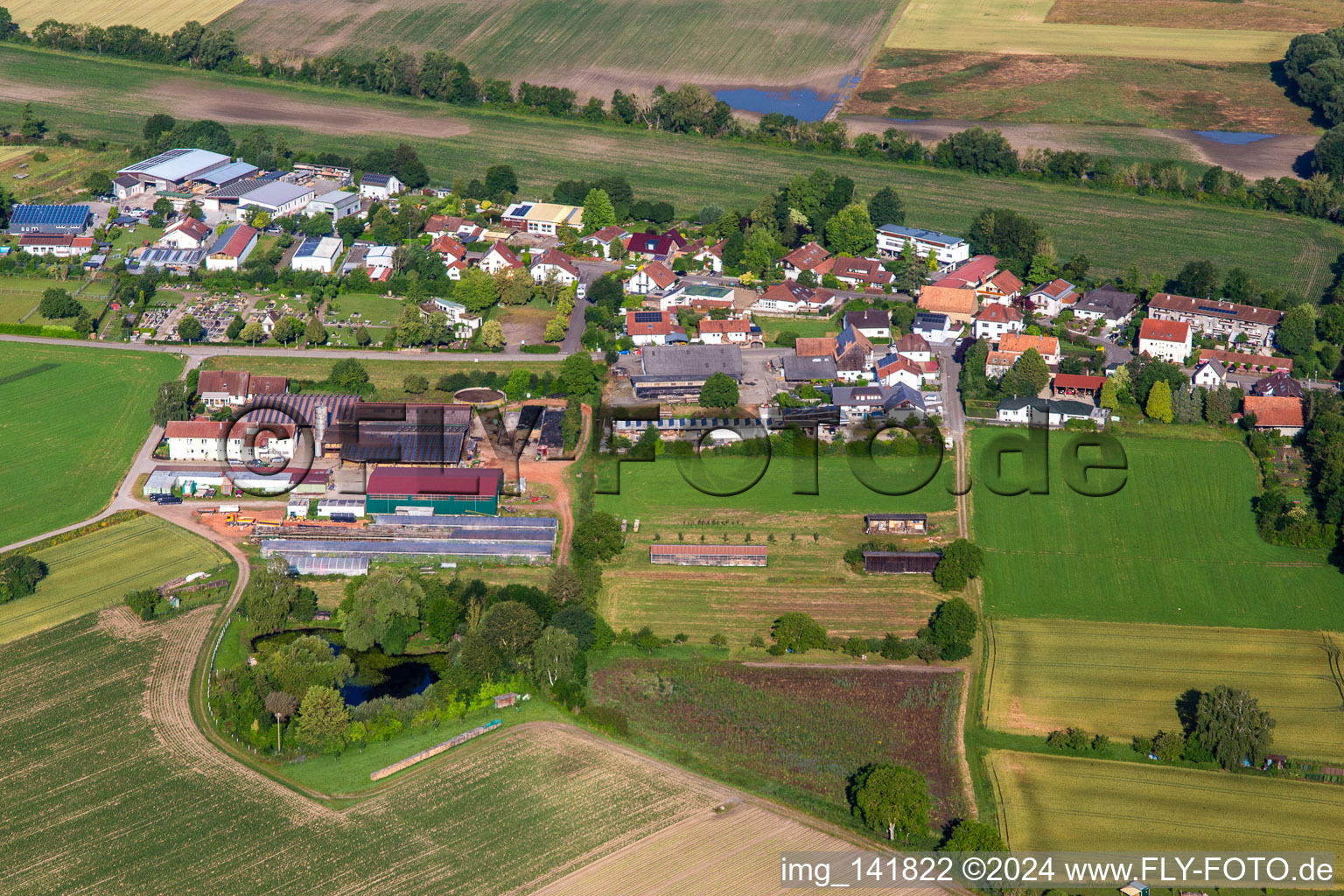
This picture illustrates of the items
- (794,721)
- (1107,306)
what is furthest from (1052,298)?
(794,721)

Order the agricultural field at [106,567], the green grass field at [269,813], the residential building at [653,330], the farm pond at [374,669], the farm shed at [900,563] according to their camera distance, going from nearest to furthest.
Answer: the green grass field at [269,813]
the farm pond at [374,669]
the agricultural field at [106,567]
the farm shed at [900,563]
the residential building at [653,330]

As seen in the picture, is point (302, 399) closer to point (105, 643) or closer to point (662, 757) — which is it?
point (105, 643)

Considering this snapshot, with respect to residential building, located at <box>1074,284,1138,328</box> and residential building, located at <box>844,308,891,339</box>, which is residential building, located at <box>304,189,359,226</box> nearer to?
residential building, located at <box>844,308,891,339</box>

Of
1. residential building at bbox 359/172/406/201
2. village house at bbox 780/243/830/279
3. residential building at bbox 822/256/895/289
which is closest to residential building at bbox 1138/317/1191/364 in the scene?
residential building at bbox 822/256/895/289

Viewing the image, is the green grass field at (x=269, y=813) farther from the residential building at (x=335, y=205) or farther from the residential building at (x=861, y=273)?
the residential building at (x=335, y=205)

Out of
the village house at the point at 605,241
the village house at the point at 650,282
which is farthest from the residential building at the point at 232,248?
the village house at the point at 650,282

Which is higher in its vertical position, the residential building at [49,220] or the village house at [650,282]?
the residential building at [49,220]
